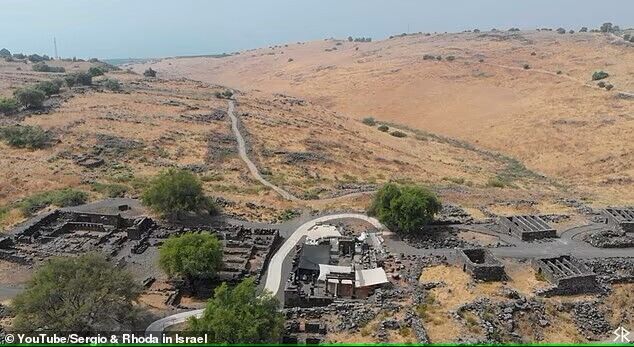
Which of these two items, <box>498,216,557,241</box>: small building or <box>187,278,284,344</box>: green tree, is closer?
<box>187,278,284,344</box>: green tree

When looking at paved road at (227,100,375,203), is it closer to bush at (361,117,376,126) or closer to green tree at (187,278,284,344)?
green tree at (187,278,284,344)

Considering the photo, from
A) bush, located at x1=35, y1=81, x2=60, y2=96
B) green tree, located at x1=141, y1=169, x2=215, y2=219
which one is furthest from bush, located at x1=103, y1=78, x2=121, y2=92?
green tree, located at x1=141, y1=169, x2=215, y2=219

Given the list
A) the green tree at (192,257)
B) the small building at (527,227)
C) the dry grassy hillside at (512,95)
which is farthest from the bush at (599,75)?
the green tree at (192,257)

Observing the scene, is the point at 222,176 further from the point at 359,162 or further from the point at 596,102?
the point at 596,102

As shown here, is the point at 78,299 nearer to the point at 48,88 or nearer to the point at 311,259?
the point at 311,259

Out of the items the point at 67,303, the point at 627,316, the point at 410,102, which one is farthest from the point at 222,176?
the point at 410,102

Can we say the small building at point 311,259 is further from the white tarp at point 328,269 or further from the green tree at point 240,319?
the green tree at point 240,319
